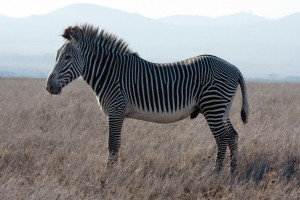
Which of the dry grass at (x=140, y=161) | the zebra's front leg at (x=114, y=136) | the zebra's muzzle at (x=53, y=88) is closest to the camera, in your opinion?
the dry grass at (x=140, y=161)

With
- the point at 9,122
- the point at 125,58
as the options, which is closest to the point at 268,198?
the point at 125,58

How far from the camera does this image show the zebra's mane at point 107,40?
26.2 feet

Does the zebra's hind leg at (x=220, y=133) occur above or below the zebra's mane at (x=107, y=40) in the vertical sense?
below

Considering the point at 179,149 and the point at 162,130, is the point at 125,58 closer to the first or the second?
the point at 179,149

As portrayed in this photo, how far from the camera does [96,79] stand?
787 cm

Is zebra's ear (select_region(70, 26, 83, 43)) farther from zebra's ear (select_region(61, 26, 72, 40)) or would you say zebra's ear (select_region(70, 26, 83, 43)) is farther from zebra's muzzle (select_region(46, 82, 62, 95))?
zebra's muzzle (select_region(46, 82, 62, 95))

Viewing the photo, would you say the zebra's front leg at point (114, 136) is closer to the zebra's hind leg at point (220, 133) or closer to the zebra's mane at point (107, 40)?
the zebra's mane at point (107, 40)

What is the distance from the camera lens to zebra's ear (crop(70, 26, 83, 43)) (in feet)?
25.4

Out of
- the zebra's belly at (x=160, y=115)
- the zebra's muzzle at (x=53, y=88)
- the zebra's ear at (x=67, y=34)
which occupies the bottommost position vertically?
the zebra's belly at (x=160, y=115)

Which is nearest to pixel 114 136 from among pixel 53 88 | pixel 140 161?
pixel 140 161

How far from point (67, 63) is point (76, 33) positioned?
19.9 inches

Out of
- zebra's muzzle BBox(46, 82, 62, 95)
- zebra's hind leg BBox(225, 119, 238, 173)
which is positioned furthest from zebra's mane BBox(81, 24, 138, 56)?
zebra's hind leg BBox(225, 119, 238, 173)

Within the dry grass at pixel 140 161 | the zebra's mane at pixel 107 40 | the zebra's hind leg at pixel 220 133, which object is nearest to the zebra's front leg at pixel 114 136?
the dry grass at pixel 140 161

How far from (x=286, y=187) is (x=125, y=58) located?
3160mm
